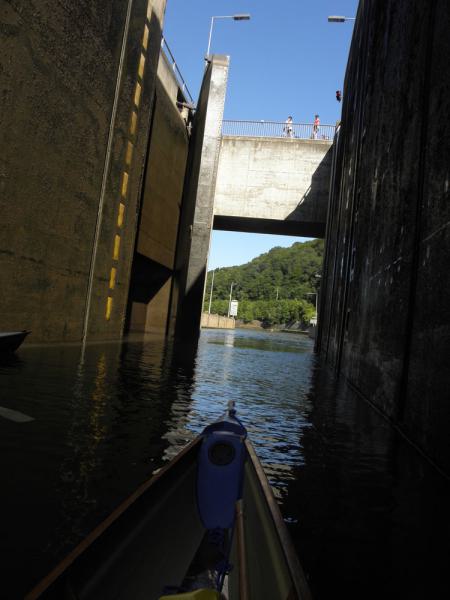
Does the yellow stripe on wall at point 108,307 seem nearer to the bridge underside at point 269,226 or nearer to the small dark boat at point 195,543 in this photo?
the bridge underside at point 269,226

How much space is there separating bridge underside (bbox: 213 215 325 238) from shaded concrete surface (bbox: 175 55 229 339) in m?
4.58

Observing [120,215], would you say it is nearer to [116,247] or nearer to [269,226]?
[116,247]

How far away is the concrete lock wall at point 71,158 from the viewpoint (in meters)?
12.2

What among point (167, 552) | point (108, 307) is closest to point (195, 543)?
point (167, 552)

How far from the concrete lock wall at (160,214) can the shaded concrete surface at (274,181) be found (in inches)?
147

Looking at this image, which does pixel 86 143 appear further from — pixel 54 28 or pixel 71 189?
pixel 54 28

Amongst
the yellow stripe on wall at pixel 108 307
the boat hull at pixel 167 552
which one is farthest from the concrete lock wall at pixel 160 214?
the boat hull at pixel 167 552

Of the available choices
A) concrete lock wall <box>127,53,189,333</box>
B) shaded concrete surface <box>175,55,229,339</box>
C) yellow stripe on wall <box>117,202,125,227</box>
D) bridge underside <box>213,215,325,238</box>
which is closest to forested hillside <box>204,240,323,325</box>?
bridge underside <box>213,215,325,238</box>

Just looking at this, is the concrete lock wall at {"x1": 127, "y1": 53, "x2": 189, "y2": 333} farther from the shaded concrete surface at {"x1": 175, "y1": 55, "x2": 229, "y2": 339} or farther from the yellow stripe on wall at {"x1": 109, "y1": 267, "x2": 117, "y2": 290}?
the yellow stripe on wall at {"x1": 109, "y1": 267, "x2": 117, "y2": 290}

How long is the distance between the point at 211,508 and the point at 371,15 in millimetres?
16765

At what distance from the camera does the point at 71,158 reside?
1486cm

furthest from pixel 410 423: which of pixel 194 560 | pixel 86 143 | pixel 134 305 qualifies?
pixel 134 305

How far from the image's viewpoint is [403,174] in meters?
8.59

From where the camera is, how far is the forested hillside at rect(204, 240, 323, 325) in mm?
116300
